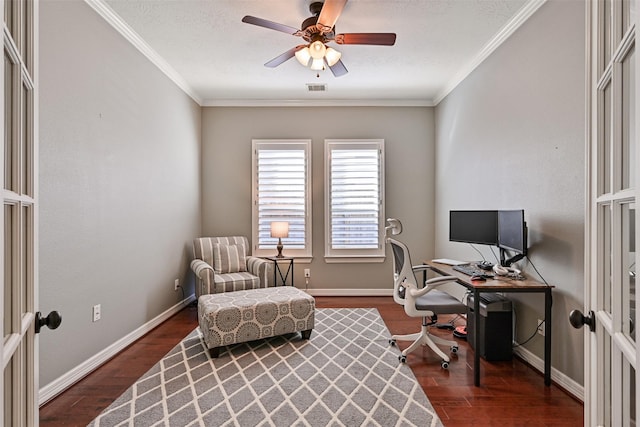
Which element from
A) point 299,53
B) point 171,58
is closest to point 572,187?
point 299,53

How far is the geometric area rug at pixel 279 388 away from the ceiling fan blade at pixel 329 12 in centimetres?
259

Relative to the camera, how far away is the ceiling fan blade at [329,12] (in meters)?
2.13

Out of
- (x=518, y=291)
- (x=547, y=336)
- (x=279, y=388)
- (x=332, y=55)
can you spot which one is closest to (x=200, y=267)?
(x=279, y=388)

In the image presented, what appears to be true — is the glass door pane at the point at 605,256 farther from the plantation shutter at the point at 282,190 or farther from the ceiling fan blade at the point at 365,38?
the plantation shutter at the point at 282,190

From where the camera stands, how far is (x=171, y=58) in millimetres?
3494

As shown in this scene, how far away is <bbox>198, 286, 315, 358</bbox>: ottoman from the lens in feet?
9.00

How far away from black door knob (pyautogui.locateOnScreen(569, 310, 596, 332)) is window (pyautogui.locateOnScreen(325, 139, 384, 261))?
3785 mm

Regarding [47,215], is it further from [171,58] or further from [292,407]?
[171,58]

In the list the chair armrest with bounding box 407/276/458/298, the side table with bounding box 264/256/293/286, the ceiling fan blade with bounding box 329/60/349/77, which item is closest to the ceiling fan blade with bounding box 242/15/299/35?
the ceiling fan blade with bounding box 329/60/349/77

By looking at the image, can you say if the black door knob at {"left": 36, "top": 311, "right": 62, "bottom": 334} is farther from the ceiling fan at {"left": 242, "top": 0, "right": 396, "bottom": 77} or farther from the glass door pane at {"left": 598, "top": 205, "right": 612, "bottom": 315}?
the ceiling fan at {"left": 242, "top": 0, "right": 396, "bottom": 77}

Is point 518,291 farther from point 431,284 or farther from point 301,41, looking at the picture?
point 301,41

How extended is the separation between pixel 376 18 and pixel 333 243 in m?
2.94

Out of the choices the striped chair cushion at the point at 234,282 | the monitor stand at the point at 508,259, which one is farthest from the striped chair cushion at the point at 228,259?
the monitor stand at the point at 508,259

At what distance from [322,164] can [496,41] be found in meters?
2.56
